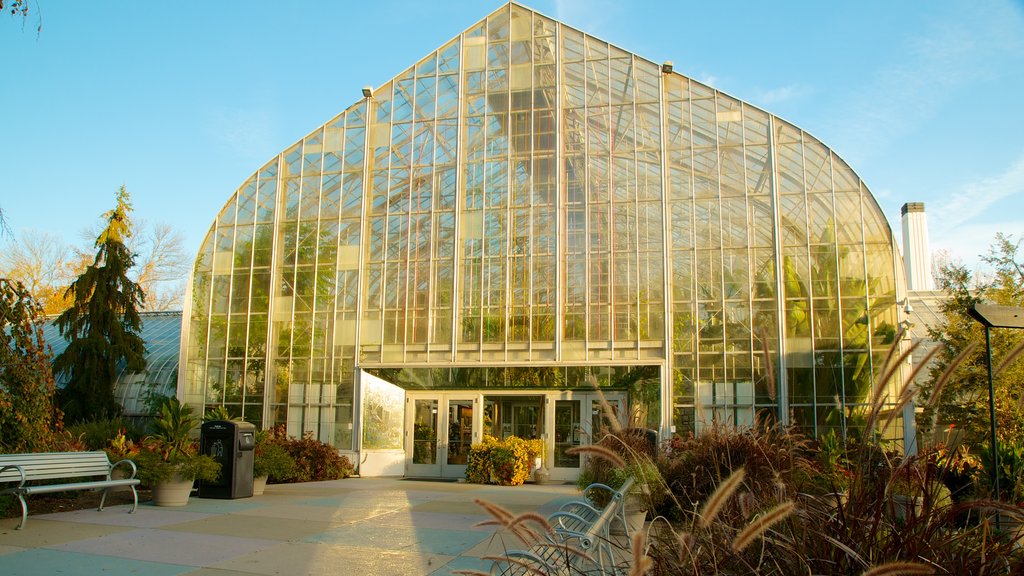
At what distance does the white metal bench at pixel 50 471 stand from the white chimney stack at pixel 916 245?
93.6 ft

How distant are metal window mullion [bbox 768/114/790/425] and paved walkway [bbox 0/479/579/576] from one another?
256 inches

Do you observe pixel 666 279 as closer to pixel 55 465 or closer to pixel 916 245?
pixel 55 465

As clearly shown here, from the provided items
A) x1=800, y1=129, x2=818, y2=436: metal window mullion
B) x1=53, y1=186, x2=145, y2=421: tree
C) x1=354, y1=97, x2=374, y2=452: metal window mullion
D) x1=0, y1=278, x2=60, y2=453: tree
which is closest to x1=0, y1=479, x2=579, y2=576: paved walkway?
x1=0, y1=278, x2=60, y2=453: tree

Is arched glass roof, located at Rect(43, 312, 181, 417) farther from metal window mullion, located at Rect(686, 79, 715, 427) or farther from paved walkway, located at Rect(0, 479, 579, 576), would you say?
metal window mullion, located at Rect(686, 79, 715, 427)

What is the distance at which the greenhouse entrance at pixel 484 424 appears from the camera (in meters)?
19.5

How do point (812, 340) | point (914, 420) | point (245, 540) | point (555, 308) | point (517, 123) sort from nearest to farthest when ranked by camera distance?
point (245, 540), point (914, 420), point (812, 340), point (555, 308), point (517, 123)

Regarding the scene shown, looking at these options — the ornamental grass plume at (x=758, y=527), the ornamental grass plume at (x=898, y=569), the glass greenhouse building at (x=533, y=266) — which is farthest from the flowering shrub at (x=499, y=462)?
the ornamental grass plume at (x=898, y=569)

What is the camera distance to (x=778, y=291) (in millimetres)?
17641

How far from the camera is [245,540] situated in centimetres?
884

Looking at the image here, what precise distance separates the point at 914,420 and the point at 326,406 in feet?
43.3

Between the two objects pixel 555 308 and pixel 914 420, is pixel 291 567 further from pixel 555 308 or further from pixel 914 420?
pixel 914 420

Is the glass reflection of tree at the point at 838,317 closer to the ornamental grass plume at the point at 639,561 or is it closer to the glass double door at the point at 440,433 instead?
the glass double door at the point at 440,433

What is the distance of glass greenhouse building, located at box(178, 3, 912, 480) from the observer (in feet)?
57.8

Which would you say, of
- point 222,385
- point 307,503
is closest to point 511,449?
point 307,503
